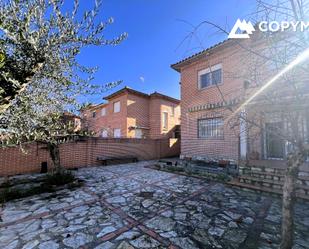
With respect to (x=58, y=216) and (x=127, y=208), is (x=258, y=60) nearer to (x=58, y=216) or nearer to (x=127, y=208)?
(x=127, y=208)

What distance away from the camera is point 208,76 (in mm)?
10711

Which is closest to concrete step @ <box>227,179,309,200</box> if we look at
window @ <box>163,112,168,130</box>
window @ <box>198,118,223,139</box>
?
window @ <box>198,118,223,139</box>

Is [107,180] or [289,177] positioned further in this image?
[107,180]

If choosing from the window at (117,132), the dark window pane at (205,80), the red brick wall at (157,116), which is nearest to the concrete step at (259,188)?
the dark window pane at (205,80)

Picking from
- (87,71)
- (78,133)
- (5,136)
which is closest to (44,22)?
(87,71)

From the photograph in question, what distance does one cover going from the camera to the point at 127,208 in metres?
4.32

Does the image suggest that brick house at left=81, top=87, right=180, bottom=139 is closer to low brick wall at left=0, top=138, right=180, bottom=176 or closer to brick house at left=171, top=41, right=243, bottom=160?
low brick wall at left=0, top=138, right=180, bottom=176

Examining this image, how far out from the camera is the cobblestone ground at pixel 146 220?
9.62 ft

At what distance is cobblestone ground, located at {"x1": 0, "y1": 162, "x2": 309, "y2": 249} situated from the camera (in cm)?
293

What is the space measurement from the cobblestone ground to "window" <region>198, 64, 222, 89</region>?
6.77 meters

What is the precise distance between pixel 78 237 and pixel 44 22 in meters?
3.79

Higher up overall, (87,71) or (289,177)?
(87,71)

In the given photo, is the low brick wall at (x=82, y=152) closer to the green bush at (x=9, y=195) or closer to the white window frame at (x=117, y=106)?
the green bush at (x=9, y=195)

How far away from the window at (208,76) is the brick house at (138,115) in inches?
274
